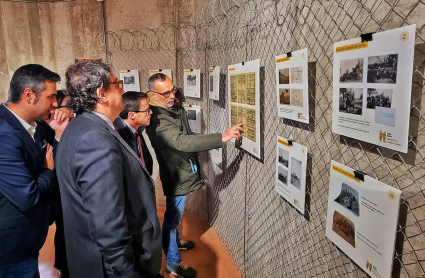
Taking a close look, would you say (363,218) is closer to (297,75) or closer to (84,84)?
(297,75)

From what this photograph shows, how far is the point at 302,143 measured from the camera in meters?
1.33

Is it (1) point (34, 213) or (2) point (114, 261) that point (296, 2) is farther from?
(1) point (34, 213)

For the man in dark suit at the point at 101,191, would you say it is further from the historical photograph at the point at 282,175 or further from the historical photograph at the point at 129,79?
the historical photograph at the point at 129,79

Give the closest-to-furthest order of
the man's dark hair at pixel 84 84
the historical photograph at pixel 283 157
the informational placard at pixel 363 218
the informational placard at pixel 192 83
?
the informational placard at pixel 363 218
the man's dark hair at pixel 84 84
the historical photograph at pixel 283 157
the informational placard at pixel 192 83

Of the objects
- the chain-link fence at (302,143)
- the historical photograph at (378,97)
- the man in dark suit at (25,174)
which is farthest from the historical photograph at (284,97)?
the man in dark suit at (25,174)

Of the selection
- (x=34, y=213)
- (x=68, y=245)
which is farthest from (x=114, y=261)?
(x=34, y=213)

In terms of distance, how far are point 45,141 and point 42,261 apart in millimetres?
1623

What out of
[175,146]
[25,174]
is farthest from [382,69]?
[25,174]

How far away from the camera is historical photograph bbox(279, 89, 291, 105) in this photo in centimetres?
133

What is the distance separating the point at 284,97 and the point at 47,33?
12.6 ft

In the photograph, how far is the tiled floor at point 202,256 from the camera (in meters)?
2.40

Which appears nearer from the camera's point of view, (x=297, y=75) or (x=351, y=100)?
(x=351, y=100)

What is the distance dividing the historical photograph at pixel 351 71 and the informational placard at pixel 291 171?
0.41 m

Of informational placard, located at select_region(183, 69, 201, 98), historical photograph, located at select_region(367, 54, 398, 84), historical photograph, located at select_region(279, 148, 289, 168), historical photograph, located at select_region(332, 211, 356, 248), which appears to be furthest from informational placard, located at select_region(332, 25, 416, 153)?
informational placard, located at select_region(183, 69, 201, 98)
